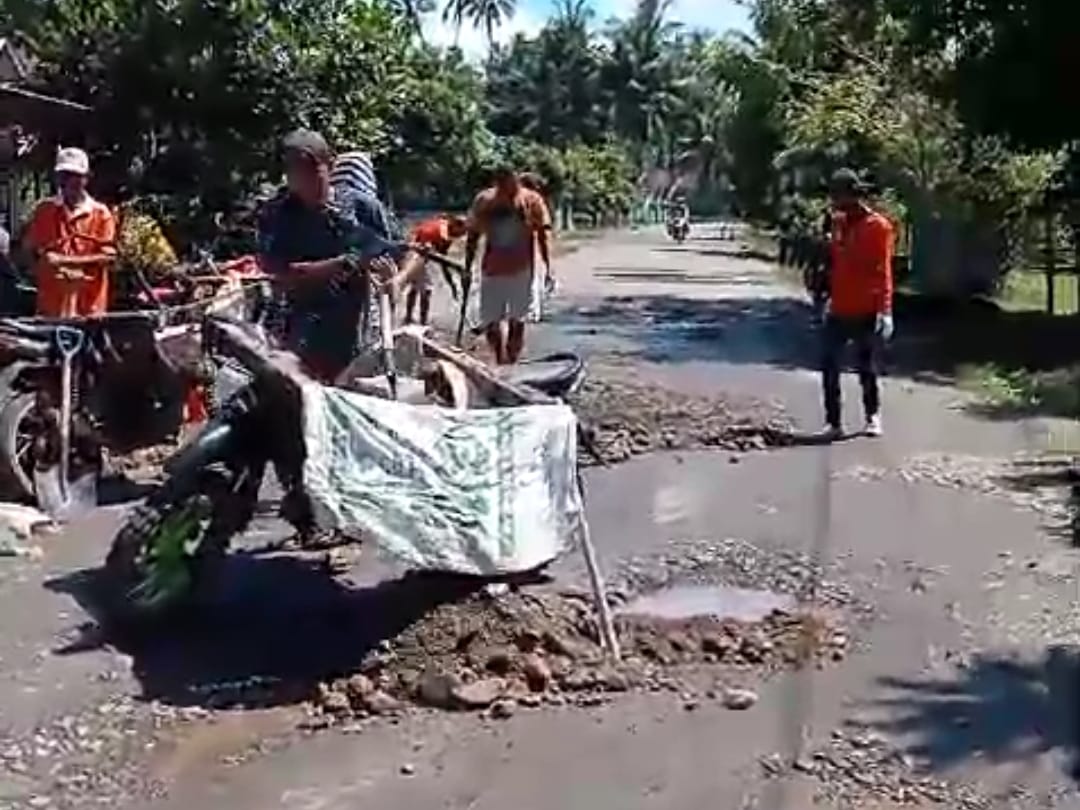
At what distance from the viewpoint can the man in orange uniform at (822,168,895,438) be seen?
12.1 meters

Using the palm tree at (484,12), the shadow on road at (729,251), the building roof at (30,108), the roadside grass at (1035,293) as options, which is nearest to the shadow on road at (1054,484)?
the building roof at (30,108)

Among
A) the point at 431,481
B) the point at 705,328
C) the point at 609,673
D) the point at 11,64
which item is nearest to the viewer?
the point at 609,673

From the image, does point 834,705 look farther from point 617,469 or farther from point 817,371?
point 817,371

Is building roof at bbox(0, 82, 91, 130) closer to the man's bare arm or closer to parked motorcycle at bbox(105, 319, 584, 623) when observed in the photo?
the man's bare arm

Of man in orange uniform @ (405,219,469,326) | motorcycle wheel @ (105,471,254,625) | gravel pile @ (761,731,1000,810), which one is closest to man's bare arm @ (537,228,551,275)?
man in orange uniform @ (405,219,469,326)

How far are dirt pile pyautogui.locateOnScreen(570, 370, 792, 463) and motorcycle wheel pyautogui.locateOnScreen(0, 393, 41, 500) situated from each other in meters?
3.33

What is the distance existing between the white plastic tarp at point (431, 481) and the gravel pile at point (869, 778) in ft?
4.71

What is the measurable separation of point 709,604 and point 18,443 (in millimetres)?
3761

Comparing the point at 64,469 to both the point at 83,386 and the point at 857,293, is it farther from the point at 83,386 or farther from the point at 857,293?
the point at 857,293

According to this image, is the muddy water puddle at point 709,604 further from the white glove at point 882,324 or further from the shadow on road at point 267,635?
the white glove at point 882,324

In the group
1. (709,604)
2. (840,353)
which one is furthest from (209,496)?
(840,353)

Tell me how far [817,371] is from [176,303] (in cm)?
754

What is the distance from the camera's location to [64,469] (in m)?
9.55

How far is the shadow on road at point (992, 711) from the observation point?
5.90 meters
